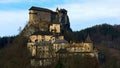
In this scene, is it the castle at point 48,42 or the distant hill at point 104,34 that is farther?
the distant hill at point 104,34

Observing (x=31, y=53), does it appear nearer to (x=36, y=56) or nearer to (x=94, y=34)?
(x=36, y=56)

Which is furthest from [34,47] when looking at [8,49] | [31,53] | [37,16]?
[37,16]

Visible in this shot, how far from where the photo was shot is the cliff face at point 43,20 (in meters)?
79.7

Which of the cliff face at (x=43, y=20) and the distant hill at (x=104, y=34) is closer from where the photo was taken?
the cliff face at (x=43, y=20)

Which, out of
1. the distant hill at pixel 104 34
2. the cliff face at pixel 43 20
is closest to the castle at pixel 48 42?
the cliff face at pixel 43 20

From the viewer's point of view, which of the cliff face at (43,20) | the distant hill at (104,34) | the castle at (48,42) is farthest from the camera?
the distant hill at (104,34)

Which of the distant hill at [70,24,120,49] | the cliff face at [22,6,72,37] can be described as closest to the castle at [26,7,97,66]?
the cliff face at [22,6,72,37]

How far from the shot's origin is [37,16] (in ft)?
269

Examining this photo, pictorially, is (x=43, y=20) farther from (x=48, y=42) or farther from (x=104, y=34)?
(x=104, y=34)

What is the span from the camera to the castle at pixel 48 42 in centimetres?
7100

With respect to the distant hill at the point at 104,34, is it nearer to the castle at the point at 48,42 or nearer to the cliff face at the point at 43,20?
the cliff face at the point at 43,20

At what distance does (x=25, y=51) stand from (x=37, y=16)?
11324 millimetres

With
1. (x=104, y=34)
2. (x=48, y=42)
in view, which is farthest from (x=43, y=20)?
(x=104, y=34)

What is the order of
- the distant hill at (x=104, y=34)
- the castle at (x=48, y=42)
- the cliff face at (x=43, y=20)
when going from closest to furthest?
the castle at (x=48, y=42) → the cliff face at (x=43, y=20) → the distant hill at (x=104, y=34)
